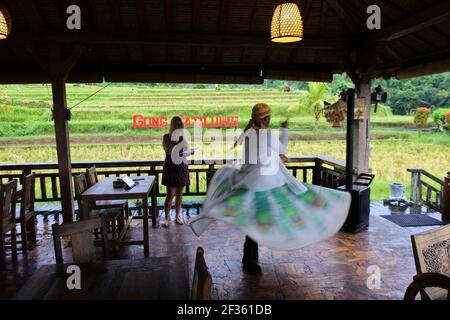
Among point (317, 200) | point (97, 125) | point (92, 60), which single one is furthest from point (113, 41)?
point (97, 125)

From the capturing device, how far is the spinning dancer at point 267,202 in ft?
7.81

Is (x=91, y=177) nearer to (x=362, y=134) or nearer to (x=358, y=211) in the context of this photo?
(x=358, y=211)

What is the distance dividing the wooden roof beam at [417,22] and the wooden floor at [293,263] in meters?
2.54

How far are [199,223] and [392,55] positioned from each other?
4976 millimetres

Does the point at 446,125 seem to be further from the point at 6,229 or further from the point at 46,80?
the point at 6,229

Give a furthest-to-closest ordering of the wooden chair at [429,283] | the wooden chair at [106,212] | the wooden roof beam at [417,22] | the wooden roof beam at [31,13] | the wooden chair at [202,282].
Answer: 1. the wooden roof beam at [31,13]
2. the wooden chair at [106,212]
3. the wooden roof beam at [417,22]
4. the wooden chair at [429,283]
5. the wooden chair at [202,282]

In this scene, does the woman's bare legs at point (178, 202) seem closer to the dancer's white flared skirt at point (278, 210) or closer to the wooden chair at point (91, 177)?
the wooden chair at point (91, 177)

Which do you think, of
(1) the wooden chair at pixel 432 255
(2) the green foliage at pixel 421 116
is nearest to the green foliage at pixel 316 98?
(2) the green foliage at pixel 421 116

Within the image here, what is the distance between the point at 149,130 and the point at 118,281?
13765 mm

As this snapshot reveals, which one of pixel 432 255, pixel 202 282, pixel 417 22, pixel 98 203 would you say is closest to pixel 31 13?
pixel 98 203

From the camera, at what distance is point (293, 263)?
3906mm

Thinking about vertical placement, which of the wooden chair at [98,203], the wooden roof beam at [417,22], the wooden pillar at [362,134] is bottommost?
the wooden chair at [98,203]

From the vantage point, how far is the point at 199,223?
9.41ft

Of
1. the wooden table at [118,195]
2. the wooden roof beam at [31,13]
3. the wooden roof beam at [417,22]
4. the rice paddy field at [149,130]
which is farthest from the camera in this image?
the rice paddy field at [149,130]
